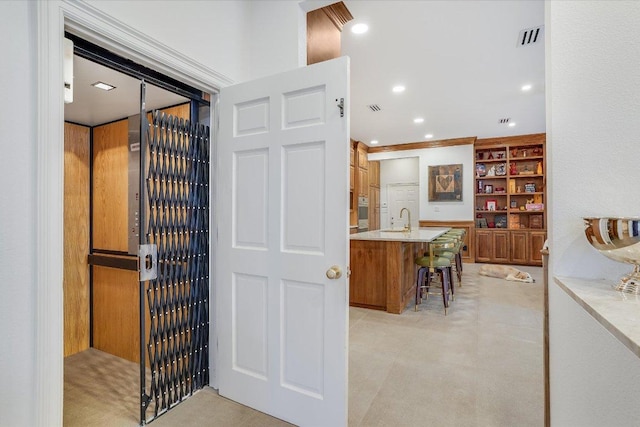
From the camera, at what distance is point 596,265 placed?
120cm

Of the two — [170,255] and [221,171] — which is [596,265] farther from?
[170,255]

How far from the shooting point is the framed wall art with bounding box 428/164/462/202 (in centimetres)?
770

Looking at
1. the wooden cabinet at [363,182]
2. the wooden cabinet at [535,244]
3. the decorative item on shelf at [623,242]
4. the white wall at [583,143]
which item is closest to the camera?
the decorative item on shelf at [623,242]

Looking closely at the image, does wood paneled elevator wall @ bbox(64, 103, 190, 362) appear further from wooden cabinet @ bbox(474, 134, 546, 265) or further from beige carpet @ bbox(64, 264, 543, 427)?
wooden cabinet @ bbox(474, 134, 546, 265)

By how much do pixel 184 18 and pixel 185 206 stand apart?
112 cm

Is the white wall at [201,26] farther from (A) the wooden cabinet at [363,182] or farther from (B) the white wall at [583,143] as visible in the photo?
(A) the wooden cabinet at [363,182]

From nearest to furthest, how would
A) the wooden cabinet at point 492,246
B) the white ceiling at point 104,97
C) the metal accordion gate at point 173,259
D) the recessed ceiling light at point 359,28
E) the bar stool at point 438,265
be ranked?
the metal accordion gate at point 173,259 < the white ceiling at point 104,97 < the recessed ceiling light at point 359,28 < the bar stool at point 438,265 < the wooden cabinet at point 492,246

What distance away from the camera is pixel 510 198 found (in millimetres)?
7668

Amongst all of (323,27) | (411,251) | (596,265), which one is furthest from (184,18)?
(411,251)

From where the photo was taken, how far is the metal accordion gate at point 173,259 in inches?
73.5

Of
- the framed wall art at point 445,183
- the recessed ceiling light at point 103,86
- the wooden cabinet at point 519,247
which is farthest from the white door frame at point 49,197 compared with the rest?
the wooden cabinet at point 519,247

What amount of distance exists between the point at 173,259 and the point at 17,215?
86cm

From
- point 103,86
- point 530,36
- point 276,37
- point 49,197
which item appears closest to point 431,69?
point 530,36

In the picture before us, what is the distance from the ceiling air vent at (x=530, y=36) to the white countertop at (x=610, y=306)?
9.57 feet
